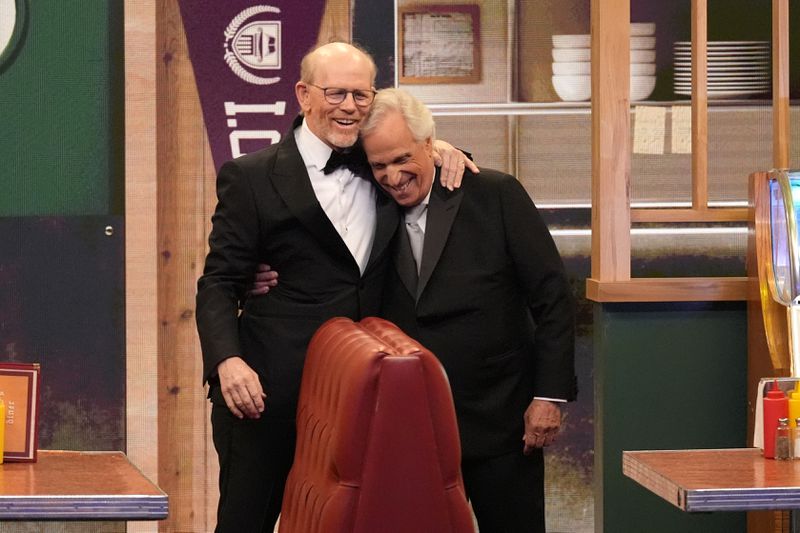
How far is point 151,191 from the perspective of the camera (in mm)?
4445

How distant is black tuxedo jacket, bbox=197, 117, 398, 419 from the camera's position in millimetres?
2998

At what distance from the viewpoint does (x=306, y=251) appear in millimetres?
3029

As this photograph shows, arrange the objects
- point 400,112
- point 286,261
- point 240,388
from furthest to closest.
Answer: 1. point 286,261
2. point 400,112
3. point 240,388

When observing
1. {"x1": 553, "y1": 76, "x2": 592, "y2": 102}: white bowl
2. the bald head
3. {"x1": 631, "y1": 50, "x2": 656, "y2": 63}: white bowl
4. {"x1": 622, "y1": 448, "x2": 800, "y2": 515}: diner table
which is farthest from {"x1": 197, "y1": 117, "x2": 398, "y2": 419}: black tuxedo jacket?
{"x1": 631, "y1": 50, "x2": 656, "y2": 63}: white bowl

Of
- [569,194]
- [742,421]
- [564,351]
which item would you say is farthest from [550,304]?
[569,194]

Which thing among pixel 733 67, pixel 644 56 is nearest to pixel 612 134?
pixel 644 56

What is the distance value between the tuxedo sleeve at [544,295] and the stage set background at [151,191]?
1494 millimetres

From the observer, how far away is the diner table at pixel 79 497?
2.20 m

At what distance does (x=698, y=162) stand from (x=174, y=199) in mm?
2003

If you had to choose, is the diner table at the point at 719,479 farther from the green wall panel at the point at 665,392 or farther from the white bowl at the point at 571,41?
the white bowl at the point at 571,41

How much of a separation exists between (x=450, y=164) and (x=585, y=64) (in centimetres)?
158

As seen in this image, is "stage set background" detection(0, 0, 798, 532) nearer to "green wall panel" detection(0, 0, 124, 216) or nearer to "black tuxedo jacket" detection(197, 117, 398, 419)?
"green wall panel" detection(0, 0, 124, 216)

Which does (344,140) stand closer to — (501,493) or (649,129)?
(501,493)

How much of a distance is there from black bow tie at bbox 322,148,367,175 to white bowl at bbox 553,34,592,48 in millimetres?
1622
